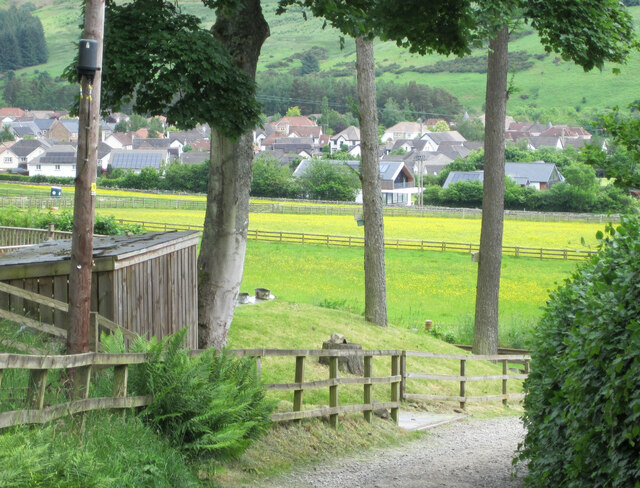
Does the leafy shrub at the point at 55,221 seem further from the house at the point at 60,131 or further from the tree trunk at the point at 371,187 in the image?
the house at the point at 60,131

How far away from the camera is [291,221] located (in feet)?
201

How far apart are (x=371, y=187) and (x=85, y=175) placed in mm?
13402

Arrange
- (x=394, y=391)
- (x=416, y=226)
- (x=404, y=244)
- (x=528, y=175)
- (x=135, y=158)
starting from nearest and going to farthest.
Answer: (x=394, y=391) → (x=404, y=244) → (x=416, y=226) → (x=528, y=175) → (x=135, y=158)

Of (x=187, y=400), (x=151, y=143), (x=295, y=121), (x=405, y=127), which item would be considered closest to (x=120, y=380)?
(x=187, y=400)

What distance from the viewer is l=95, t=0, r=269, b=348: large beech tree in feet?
32.4

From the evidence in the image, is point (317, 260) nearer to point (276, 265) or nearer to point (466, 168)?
point (276, 265)

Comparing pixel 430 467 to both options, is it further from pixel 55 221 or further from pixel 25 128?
pixel 25 128

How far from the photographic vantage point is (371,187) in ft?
65.5

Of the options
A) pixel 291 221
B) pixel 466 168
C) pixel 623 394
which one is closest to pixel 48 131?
pixel 466 168

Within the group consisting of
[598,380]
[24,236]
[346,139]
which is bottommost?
[24,236]

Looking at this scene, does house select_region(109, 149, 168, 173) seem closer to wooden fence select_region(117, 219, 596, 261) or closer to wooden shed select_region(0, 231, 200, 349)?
wooden fence select_region(117, 219, 596, 261)

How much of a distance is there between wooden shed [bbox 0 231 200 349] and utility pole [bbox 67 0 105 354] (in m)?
1.39

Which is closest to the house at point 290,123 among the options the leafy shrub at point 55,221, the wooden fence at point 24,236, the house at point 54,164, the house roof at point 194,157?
the house roof at point 194,157

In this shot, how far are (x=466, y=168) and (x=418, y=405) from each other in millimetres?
88755
